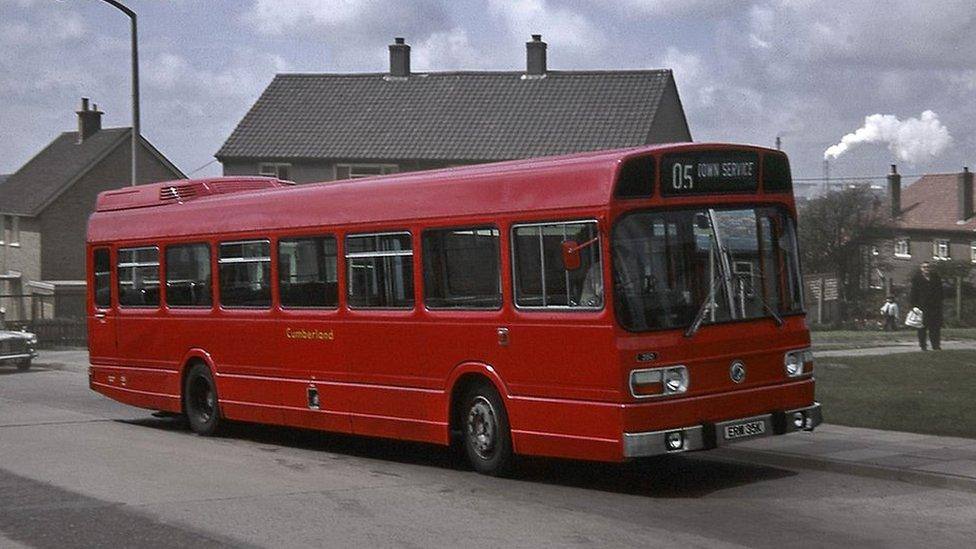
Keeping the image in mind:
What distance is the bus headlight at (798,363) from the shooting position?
12.8m

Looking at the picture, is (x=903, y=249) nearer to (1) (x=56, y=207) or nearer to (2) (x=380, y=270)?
(2) (x=380, y=270)

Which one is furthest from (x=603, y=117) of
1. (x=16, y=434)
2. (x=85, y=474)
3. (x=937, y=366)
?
(x=85, y=474)

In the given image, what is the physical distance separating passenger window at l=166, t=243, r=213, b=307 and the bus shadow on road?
1.69 m

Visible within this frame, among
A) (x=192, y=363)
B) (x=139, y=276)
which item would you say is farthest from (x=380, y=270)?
(x=139, y=276)

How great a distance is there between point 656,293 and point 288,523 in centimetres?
342

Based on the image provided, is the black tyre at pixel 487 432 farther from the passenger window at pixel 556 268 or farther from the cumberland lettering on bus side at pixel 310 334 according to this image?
the cumberland lettering on bus side at pixel 310 334

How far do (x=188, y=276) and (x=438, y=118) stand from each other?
43581 mm

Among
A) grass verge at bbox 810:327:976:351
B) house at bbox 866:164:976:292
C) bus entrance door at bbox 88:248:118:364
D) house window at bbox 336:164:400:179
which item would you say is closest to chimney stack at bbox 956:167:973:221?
house at bbox 866:164:976:292

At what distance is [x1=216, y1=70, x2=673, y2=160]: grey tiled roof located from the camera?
2292 inches

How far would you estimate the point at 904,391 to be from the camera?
1853 centimetres

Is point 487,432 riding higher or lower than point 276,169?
lower

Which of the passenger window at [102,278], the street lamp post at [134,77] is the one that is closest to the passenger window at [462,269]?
the passenger window at [102,278]

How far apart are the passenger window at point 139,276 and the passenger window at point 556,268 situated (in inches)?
286

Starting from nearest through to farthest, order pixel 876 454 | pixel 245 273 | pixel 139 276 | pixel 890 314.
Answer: pixel 876 454 < pixel 245 273 < pixel 139 276 < pixel 890 314
